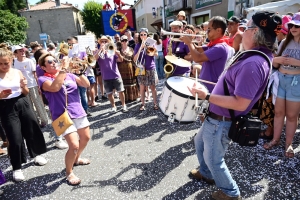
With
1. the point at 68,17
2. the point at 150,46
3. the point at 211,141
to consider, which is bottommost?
the point at 211,141

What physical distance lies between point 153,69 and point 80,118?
2904 millimetres

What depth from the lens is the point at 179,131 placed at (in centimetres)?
420

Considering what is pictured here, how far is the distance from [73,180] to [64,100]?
111cm

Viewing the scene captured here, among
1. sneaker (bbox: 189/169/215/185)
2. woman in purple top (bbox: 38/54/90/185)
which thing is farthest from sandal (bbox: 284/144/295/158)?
woman in purple top (bbox: 38/54/90/185)

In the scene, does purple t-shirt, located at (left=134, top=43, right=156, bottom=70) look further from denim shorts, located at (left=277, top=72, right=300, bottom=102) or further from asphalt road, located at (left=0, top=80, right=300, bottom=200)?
denim shorts, located at (left=277, top=72, right=300, bottom=102)

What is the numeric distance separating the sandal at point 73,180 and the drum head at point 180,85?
1792mm

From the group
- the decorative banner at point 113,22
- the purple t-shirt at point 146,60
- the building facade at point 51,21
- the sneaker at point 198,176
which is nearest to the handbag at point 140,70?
the purple t-shirt at point 146,60

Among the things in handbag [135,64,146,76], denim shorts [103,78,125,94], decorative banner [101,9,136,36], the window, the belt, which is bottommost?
denim shorts [103,78,125,94]

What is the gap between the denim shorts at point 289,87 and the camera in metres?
2.83

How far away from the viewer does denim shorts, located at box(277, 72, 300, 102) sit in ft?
9.30

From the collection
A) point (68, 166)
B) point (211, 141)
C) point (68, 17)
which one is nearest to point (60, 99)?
point (68, 166)

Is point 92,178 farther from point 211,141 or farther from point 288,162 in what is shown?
point 288,162

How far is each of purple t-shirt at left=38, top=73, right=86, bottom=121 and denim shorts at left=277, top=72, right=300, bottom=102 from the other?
9.35 ft

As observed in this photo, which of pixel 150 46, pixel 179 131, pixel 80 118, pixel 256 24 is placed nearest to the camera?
pixel 256 24
